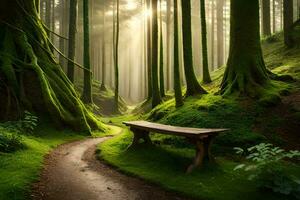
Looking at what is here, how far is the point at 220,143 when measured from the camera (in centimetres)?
1050

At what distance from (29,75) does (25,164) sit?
668cm

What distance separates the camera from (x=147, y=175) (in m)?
8.52

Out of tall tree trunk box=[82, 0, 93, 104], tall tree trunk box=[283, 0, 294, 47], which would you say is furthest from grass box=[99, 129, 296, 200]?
tall tree trunk box=[82, 0, 93, 104]

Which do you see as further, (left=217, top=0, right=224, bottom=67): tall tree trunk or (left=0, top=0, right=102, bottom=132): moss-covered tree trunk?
(left=217, top=0, right=224, bottom=67): tall tree trunk

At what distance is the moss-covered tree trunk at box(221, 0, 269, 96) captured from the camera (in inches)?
506

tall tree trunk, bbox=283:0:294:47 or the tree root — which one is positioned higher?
tall tree trunk, bbox=283:0:294:47

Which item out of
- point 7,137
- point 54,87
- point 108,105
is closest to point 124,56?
point 108,105

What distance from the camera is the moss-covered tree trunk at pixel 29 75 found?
13562 millimetres

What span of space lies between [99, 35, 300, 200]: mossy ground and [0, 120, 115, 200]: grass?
1.96 m

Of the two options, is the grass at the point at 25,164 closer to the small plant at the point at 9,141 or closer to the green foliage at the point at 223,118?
the small plant at the point at 9,141

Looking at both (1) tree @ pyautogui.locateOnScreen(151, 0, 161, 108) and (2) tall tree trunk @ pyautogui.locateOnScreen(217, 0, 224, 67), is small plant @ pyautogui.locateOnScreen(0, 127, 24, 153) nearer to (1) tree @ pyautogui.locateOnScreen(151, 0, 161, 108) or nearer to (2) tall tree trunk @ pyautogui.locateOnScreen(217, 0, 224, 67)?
A: (1) tree @ pyautogui.locateOnScreen(151, 0, 161, 108)

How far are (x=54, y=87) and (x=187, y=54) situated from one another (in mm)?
6238

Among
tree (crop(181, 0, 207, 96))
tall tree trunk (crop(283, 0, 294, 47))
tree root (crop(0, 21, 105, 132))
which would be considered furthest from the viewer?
tall tree trunk (crop(283, 0, 294, 47))

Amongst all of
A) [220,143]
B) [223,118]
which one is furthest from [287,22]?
[220,143]
